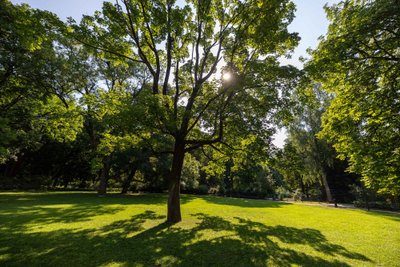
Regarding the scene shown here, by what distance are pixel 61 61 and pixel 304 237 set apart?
17.9 meters

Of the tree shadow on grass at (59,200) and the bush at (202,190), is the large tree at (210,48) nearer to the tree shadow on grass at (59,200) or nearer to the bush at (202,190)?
the tree shadow on grass at (59,200)

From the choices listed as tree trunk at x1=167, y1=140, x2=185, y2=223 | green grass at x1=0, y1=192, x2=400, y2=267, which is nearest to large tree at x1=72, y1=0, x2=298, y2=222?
tree trunk at x1=167, y1=140, x2=185, y2=223

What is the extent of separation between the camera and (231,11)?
1116 centimetres

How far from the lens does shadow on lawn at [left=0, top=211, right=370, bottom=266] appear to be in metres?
6.35

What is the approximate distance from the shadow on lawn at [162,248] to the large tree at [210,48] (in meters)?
2.92

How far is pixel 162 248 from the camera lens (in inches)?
295

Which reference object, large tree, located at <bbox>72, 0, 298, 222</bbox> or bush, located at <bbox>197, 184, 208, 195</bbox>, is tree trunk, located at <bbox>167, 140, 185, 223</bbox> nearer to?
large tree, located at <bbox>72, 0, 298, 222</bbox>

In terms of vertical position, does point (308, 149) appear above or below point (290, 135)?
below

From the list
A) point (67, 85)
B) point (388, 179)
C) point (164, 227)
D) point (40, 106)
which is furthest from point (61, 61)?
point (388, 179)

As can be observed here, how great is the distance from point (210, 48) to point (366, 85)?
7.53m

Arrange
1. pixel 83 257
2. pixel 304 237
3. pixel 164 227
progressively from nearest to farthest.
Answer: pixel 83 257
pixel 304 237
pixel 164 227

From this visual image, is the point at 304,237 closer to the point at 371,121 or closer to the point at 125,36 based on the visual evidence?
the point at 371,121

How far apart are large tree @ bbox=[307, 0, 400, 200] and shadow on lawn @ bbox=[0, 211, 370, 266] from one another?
11.3 feet

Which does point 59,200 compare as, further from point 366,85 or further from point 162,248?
point 366,85
